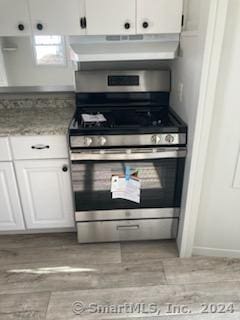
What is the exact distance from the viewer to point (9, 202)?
6.33ft

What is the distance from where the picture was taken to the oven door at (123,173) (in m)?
1.68

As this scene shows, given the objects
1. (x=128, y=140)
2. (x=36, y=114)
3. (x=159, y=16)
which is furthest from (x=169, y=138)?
(x=36, y=114)

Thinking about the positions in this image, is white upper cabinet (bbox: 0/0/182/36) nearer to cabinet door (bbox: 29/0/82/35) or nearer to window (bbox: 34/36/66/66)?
cabinet door (bbox: 29/0/82/35)

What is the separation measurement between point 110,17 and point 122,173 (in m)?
1.06

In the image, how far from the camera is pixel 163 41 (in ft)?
5.89

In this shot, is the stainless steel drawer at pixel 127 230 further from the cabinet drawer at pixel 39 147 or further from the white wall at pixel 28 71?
the white wall at pixel 28 71

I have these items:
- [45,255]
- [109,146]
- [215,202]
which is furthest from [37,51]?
[215,202]

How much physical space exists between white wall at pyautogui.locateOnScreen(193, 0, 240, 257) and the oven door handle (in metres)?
0.22

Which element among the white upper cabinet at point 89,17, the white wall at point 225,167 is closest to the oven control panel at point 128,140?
the white wall at point 225,167

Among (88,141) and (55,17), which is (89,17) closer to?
(55,17)

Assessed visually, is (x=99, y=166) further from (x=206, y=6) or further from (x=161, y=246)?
(x=206, y=6)

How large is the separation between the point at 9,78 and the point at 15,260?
1485mm

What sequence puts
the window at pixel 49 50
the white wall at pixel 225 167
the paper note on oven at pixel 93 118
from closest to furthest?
the white wall at pixel 225 167 → the paper note on oven at pixel 93 118 → the window at pixel 49 50

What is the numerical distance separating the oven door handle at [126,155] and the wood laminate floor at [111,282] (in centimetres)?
78
